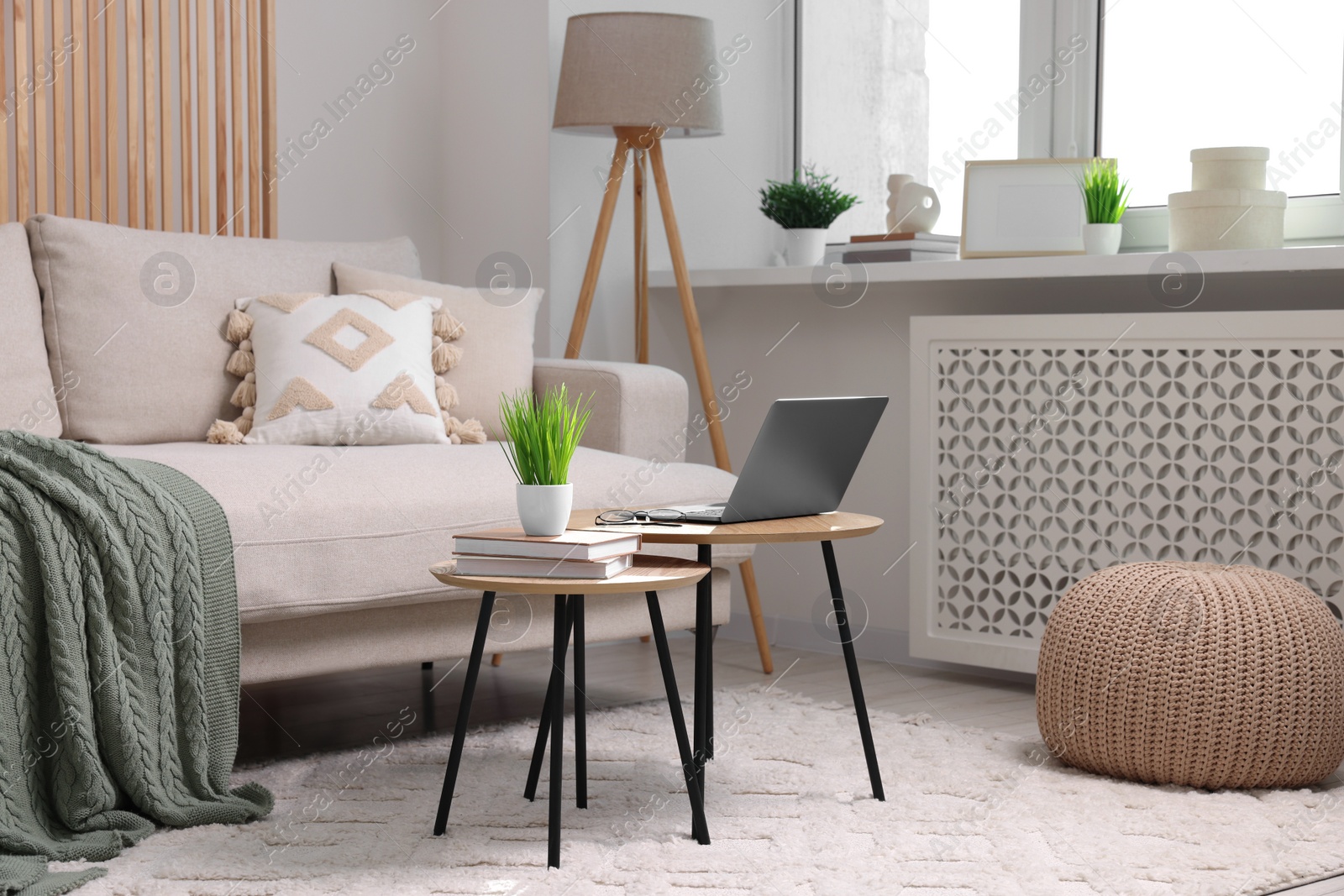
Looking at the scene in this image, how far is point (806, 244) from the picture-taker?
364 centimetres

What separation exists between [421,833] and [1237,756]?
121 centimetres

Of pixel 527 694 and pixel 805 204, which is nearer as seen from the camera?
pixel 527 694

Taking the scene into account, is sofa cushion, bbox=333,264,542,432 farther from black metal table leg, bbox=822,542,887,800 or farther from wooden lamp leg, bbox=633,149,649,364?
black metal table leg, bbox=822,542,887,800

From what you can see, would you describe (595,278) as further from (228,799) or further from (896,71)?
(228,799)

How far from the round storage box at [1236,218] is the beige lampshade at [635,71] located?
1.09 metres

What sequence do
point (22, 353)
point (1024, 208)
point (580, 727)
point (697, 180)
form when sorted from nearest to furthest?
point (580, 727) < point (22, 353) < point (1024, 208) < point (697, 180)

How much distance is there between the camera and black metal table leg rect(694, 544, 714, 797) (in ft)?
6.67

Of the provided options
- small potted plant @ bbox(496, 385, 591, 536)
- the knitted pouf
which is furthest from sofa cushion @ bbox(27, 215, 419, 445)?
the knitted pouf

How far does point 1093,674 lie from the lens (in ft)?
7.68

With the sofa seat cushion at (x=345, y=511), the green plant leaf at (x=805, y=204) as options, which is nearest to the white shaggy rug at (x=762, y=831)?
the sofa seat cushion at (x=345, y=511)

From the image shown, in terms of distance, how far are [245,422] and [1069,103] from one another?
1.95m

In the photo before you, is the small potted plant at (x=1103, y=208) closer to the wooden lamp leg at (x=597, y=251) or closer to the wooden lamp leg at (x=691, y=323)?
the wooden lamp leg at (x=691, y=323)

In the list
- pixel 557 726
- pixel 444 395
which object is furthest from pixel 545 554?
pixel 444 395

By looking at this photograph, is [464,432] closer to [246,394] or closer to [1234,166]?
[246,394]
